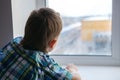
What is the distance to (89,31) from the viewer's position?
149 centimetres

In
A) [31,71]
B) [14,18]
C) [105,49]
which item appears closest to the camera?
[31,71]

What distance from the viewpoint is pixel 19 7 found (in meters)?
1.35

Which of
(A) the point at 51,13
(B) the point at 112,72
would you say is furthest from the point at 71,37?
(A) the point at 51,13

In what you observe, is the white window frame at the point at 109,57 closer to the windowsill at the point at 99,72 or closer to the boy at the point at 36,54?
the windowsill at the point at 99,72

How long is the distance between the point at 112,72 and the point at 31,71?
603 millimetres

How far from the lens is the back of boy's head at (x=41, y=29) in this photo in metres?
0.96

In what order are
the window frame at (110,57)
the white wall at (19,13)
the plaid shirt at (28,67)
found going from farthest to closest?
the window frame at (110,57) → the white wall at (19,13) → the plaid shirt at (28,67)

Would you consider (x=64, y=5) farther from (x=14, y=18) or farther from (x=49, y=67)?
(x=49, y=67)

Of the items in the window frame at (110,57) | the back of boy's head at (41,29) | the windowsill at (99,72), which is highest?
the back of boy's head at (41,29)

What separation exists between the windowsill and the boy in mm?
351

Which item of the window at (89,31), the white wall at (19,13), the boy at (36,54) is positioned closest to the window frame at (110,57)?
the window at (89,31)

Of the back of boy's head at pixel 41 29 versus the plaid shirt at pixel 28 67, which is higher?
the back of boy's head at pixel 41 29

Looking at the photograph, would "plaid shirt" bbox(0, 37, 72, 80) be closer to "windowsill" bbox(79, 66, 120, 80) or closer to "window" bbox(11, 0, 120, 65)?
"windowsill" bbox(79, 66, 120, 80)

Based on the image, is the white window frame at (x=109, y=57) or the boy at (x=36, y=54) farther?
the white window frame at (x=109, y=57)
